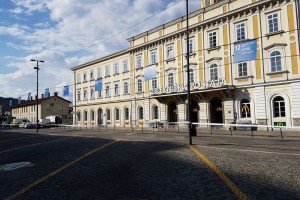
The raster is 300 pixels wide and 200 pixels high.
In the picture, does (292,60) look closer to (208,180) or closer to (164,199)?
(208,180)

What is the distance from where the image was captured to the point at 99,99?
50938 mm

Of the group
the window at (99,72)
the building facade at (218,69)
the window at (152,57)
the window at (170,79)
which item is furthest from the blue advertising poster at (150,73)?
the window at (99,72)

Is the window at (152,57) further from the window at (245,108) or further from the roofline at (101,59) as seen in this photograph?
the window at (245,108)

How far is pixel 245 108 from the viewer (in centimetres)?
2927

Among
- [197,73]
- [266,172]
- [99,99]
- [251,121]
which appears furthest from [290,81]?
[99,99]

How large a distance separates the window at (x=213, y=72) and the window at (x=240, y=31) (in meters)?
4.06

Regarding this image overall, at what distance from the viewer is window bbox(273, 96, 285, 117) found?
26.7 meters

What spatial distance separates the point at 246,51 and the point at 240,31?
4989 mm

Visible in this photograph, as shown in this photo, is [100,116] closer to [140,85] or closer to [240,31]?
[140,85]

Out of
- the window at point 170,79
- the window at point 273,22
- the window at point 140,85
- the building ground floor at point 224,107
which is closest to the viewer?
the building ground floor at point 224,107

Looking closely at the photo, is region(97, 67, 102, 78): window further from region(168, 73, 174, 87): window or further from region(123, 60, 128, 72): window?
region(168, 73, 174, 87): window

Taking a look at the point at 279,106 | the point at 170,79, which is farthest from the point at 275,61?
the point at 170,79

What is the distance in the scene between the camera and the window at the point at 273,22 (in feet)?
88.7

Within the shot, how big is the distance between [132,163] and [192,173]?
2.40 m
